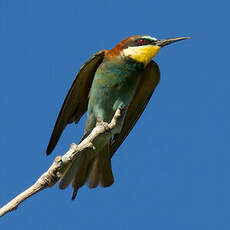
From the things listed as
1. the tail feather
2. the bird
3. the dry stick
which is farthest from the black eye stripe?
the dry stick

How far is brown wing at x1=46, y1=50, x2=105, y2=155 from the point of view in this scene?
540cm

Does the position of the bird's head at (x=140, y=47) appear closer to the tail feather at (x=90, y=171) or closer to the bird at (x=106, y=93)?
the bird at (x=106, y=93)

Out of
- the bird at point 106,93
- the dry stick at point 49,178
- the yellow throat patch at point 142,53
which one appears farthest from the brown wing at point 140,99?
the dry stick at point 49,178

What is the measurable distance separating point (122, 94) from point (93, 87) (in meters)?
0.33

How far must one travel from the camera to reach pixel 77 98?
5.59 m

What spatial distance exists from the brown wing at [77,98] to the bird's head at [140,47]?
190mm

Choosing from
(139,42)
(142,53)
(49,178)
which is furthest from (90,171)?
(49,178)

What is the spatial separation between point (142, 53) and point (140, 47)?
8 centimetres

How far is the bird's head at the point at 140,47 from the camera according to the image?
5.31 meters

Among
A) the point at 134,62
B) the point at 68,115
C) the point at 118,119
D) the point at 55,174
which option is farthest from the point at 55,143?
the point at 55,174

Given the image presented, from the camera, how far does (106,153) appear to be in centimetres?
548

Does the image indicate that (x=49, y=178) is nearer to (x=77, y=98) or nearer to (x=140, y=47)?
(x=77, y=98)

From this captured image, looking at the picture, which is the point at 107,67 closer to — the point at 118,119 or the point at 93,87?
the point at 93,87

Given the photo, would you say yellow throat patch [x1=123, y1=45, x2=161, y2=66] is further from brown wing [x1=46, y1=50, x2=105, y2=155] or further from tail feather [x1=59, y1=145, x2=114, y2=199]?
tail feather [x1=59, y1=145, x2=114, y2=199]
